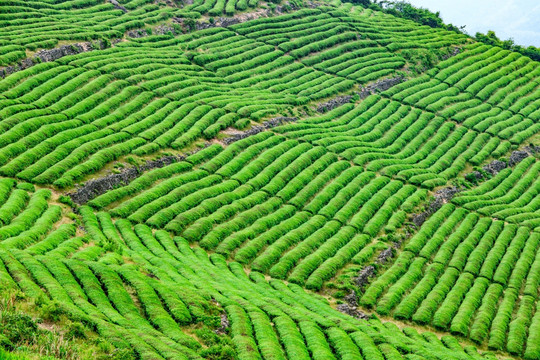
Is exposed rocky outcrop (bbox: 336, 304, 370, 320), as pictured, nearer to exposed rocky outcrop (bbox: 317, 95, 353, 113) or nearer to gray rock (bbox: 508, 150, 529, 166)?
exposed rocky outcrop (bbox: 317, 95, 353, 113)

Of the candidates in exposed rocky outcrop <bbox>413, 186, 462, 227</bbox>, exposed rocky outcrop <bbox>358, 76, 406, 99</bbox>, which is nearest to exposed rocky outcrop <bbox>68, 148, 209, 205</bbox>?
exposed rocky outcrop <bbox>413, 186, 462, 227</bbox>

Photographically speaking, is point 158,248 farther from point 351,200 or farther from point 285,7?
point 285,7

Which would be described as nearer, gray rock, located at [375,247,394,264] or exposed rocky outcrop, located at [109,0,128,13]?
gray rock, located at [375,247,394,264]

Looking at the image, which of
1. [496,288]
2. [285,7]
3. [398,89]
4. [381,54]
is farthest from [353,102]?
[496,288]

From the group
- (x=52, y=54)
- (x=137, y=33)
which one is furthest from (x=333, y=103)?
(x=52, y=54)

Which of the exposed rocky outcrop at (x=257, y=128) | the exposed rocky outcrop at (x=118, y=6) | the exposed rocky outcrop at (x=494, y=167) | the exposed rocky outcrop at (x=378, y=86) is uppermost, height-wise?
the exposed rocky outcrop at (x=118, y=6)

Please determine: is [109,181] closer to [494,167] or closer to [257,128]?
[257,128]

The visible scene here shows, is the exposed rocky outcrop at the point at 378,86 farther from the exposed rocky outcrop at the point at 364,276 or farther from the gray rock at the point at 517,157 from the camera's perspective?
the exposed rocky outcrop at the point at 364,276

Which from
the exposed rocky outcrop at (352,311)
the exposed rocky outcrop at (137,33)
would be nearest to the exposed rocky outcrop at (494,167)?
the exposed rocky outcrop at (352,311)
